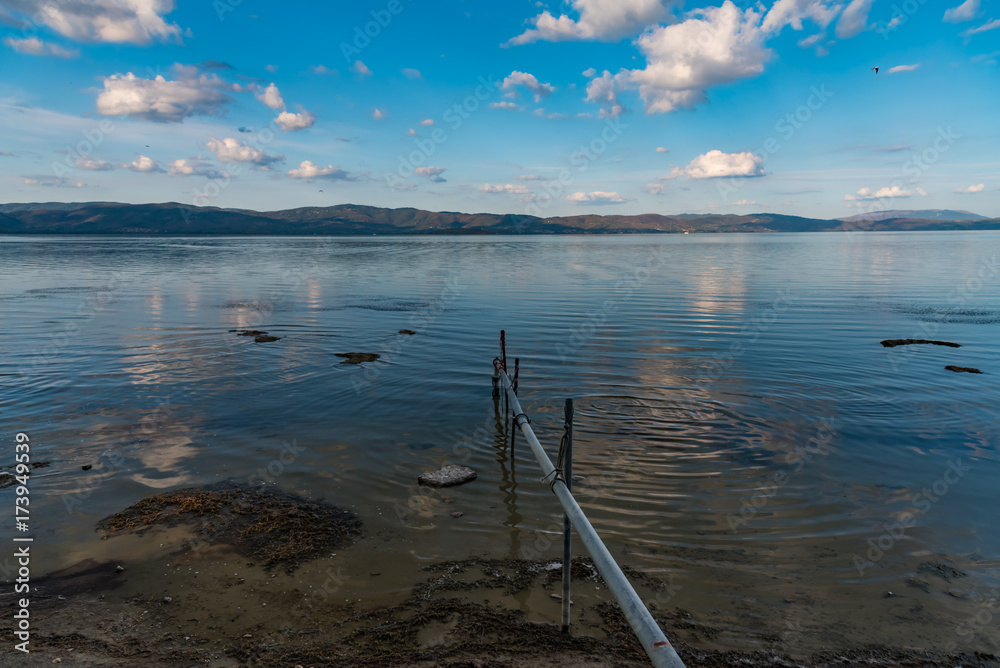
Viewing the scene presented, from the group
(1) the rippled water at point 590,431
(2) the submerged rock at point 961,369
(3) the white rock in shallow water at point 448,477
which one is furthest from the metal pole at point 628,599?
(2) the submerged rock at point 961,369

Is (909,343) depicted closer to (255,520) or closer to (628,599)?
(628,599)

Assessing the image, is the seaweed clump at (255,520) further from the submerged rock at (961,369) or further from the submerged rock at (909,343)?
the submerged rock at (909,343)

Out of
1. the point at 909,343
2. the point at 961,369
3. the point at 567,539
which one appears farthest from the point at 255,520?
the point at 909,343

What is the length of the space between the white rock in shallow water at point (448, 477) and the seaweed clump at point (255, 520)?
69.6 inches

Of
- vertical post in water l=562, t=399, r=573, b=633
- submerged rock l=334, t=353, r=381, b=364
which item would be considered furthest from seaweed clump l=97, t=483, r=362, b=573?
submerged rock l=334, t=353, r=381, b=364

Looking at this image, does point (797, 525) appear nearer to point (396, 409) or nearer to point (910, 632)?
point (910, 632)

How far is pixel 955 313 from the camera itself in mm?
31422

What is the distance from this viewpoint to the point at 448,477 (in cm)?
1112

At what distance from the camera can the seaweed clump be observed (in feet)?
27.7

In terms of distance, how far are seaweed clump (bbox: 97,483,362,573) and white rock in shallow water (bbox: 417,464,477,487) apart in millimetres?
1768

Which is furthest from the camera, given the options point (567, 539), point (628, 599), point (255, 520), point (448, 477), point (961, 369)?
point (961, 369)

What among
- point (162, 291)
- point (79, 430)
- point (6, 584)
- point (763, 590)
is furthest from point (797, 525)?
point (162, 291)

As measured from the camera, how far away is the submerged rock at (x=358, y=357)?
21078 millimetres

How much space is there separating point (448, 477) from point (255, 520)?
3.67 m
